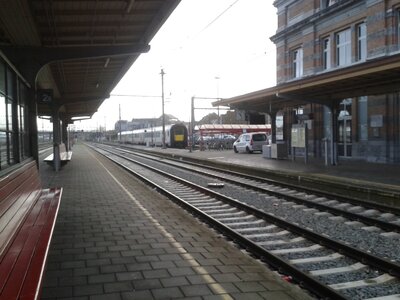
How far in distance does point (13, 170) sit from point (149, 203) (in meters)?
5.03

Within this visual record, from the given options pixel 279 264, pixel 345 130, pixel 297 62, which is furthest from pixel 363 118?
pixel 279 264

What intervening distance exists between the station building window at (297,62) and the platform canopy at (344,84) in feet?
16.8

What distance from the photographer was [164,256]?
6.09 metres

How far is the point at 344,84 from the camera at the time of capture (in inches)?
690

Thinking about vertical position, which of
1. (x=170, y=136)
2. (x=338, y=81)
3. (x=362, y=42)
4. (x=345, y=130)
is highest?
(x=362, y=42)

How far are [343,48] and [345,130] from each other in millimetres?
4443

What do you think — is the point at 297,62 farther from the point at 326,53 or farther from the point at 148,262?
the point at 148,262

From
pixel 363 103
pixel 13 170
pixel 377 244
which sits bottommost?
pixel 377 244

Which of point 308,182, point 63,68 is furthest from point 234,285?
point 63,68

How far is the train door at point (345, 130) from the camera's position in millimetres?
23391

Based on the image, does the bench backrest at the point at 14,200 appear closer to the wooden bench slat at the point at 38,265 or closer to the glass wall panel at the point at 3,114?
the wooden bench slat at the point at 38,265

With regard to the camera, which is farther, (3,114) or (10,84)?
(10,84)

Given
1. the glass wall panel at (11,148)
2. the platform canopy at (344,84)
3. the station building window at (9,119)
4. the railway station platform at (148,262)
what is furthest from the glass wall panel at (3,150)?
the platform canopy at (344,84)

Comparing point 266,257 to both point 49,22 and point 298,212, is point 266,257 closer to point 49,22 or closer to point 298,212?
point 298,212
